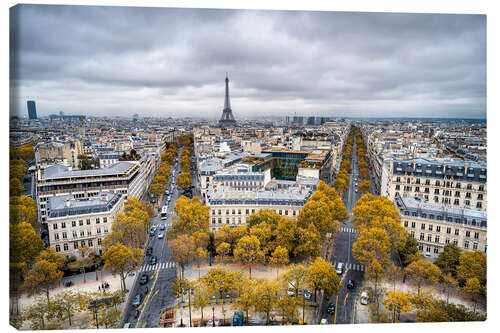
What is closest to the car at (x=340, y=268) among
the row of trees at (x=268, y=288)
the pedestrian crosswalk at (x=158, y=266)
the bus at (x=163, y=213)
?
the row of trees at (x=268, y=288)

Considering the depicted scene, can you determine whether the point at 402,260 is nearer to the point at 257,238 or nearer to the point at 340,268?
the point at 340,268

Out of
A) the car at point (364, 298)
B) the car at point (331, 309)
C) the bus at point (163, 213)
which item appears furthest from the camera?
the bus at point (163, 213)

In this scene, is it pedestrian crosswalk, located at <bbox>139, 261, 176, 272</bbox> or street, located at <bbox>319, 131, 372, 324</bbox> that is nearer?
street, located at <bbox>319, 131, 372, 324</bbox>

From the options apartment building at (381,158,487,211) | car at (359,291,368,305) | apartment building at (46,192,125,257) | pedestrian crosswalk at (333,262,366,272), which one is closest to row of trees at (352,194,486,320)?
car at (359,291,368,305)

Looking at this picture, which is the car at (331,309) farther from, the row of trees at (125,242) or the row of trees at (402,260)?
the row of trees at (125,242)

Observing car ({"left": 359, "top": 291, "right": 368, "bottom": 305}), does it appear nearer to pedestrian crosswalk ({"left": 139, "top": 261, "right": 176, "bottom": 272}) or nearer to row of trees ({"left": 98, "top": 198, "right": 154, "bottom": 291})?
pedestrian crosswalk ({"left": 139, "top": 261, "right": 176, "bottom": 272})

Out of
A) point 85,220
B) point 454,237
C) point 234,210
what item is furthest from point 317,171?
point 85,220

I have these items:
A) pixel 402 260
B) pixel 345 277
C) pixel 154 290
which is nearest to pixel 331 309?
pixel 345 277
